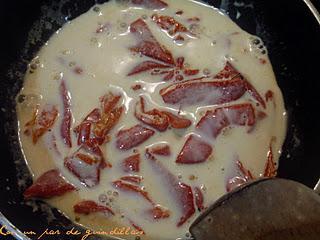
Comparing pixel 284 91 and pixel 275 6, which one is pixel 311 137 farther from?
pixel 275 6

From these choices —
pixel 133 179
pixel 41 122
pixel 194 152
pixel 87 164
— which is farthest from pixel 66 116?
A: pixel 194 152

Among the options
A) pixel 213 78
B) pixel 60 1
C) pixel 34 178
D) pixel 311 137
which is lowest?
pixel 34 178

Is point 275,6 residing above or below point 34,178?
above

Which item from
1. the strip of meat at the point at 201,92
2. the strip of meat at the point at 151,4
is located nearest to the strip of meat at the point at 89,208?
the strip of meat at the point at 201,92

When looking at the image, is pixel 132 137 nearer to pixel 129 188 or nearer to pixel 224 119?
pixel 129 188

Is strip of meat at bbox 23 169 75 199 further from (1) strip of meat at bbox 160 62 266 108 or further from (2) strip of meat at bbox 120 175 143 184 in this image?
(1) strip of meat at bbox 160 62 266 108

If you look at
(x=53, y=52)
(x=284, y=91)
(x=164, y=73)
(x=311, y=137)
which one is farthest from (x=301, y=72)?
(x=53, y=52)
